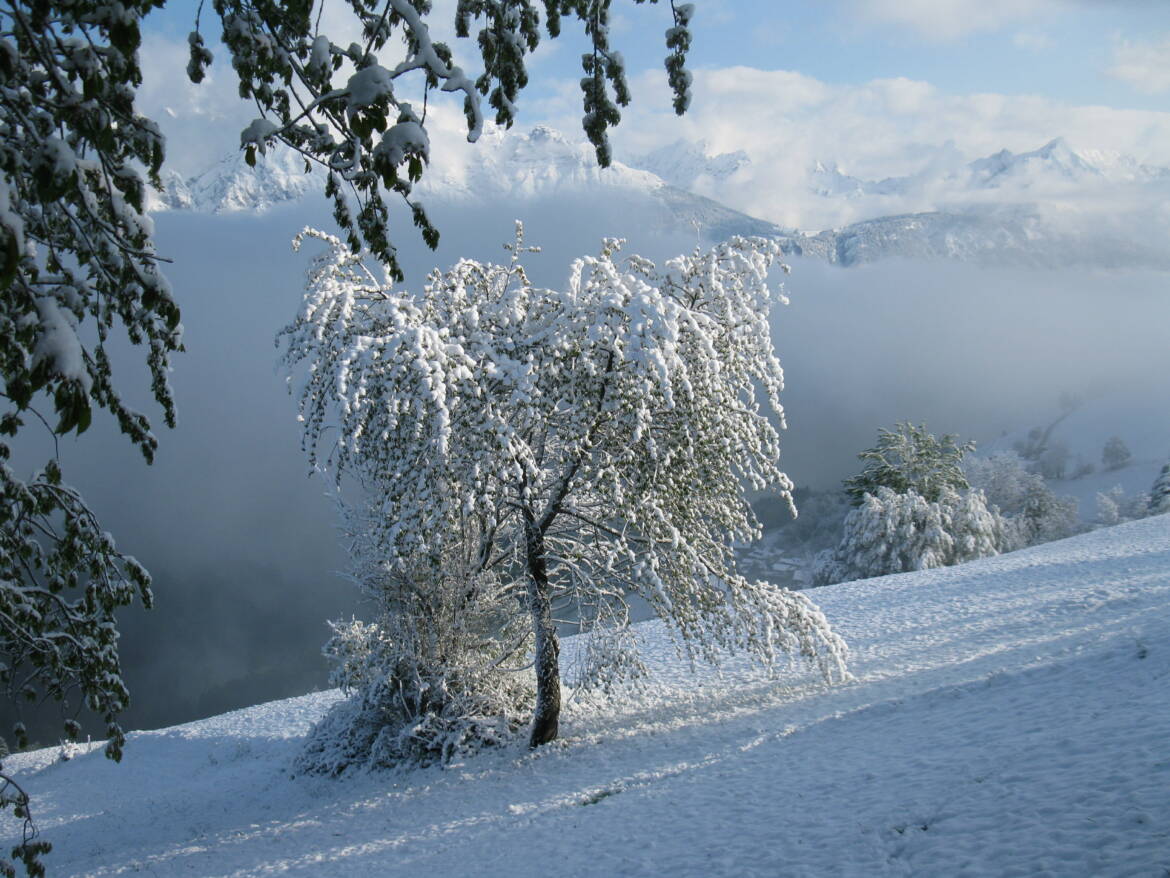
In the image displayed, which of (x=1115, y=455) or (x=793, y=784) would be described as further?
(x=1115, y=455)

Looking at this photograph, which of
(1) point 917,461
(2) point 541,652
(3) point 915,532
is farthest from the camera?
(1) point 917,461

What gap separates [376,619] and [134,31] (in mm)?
11981

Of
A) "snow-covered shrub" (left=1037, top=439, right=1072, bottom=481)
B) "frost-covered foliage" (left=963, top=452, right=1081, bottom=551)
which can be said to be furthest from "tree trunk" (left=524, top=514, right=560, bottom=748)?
"snow-covered shrub" (left=1037, top=439, right=1072, bottom=481)

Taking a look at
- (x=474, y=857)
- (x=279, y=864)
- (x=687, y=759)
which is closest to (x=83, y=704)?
(x=474, y=857)

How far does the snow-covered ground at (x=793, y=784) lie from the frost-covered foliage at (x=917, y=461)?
18605 mm

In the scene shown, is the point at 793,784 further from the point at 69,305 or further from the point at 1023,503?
the point at 1023,503

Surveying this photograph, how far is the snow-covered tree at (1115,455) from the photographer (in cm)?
12025

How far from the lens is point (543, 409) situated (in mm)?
10234

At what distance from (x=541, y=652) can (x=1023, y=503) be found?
4900 centimetres

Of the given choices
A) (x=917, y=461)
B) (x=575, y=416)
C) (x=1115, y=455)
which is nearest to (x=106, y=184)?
(x=575, y=416)

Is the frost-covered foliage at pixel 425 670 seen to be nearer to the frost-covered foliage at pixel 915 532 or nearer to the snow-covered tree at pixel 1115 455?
the frost-covered foliage at pixel 915 532

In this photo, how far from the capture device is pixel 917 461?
37.6 metres

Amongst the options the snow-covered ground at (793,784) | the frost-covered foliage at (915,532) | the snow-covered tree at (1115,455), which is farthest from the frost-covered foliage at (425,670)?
the snow-covered tree at (1115,455)

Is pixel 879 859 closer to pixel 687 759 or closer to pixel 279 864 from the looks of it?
pixel 687 759
